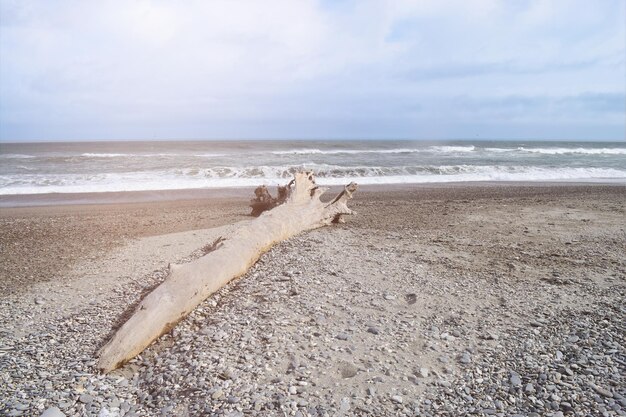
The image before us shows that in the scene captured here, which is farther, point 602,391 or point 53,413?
point 602,391

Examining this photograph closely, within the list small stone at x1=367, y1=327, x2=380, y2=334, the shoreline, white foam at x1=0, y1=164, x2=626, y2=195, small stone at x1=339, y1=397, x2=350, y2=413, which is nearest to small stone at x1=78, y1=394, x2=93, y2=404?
small stone at x1=339, y1=397, x2=350, y2=413

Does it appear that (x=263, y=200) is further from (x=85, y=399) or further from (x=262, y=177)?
(x=262, y=177)

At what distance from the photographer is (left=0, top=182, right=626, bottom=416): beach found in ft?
10.3

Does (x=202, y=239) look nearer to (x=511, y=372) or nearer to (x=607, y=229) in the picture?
(x=511, y=372)

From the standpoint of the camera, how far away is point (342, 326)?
13.6 ft

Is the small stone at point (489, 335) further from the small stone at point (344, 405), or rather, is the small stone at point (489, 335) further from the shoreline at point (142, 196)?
the shoreline at point (142, 196)

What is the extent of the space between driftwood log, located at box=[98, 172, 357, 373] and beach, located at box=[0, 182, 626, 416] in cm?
13

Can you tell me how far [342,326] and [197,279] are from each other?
1719mm

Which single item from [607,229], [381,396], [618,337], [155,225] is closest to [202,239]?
[155,225]

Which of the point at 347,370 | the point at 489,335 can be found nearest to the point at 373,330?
the point at 347,370

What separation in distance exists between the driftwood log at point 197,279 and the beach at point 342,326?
4.9 inches

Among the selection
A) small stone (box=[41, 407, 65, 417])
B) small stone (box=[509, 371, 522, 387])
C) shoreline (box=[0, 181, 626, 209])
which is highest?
shoreline (box=[0, 181, 626, 209])

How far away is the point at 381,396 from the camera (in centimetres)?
313

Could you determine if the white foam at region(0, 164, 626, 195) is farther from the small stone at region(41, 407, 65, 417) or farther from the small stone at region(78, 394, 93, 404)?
the small stone at region(41, 407, 65, 417)
